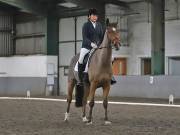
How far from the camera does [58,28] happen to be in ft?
123

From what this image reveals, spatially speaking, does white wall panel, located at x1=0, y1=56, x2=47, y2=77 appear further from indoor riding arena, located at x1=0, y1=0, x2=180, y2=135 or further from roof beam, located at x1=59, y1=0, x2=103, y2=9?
roof beam, located at x1=59, y1=0, x2=103, y2=9

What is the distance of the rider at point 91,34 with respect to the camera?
481 inches

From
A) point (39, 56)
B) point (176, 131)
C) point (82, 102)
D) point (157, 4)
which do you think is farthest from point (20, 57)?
point (176, 131)

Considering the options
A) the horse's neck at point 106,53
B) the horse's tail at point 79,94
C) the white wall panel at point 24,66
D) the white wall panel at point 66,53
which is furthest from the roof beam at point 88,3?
the horse's neck at point 106,53

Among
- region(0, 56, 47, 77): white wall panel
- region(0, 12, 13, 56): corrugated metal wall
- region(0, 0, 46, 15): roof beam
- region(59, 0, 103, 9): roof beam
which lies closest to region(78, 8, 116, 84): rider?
region(59, 0, 103, 9): roof beam

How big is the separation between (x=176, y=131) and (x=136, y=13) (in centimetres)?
2318

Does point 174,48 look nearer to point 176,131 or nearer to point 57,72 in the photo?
point 57,72

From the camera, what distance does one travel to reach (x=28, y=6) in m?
35.1

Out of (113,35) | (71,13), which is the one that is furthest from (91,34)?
(71,13)

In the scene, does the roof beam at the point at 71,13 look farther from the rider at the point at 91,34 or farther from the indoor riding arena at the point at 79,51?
the rider at the point at 91,34

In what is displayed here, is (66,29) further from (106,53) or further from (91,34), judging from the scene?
(106,53)

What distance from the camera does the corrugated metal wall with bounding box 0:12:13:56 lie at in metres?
39.5

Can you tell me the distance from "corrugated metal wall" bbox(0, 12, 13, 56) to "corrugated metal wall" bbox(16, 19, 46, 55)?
1.85 feet

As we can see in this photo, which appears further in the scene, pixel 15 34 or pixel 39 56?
pixel 15 34
